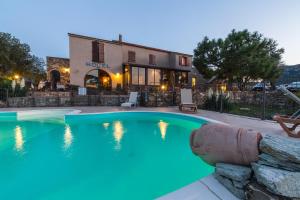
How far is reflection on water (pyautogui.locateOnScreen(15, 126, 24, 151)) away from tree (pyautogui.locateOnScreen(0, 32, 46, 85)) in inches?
421

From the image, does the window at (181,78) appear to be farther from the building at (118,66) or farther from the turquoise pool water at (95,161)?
the turquoise pool water at (95,161)

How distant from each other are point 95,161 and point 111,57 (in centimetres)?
1564

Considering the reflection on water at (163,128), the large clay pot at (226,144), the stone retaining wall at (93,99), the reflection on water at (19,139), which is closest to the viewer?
the large clay pot at (226,144)

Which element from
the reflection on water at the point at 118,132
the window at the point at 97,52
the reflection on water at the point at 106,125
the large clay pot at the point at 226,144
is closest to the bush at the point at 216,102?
the reflection on water at the point at 118,132

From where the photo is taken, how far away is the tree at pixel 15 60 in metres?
16.5

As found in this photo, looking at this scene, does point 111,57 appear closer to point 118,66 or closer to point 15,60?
point 118,66

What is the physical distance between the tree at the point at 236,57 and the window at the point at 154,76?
4.75 metres

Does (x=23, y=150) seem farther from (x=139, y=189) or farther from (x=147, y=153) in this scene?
(x=139, y=189)

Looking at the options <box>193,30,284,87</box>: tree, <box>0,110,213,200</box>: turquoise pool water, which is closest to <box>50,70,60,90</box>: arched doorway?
<box>0,110,213,200</box>: turquoise pool water

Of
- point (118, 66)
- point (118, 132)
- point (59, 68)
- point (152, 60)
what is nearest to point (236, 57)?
point (152, 60)

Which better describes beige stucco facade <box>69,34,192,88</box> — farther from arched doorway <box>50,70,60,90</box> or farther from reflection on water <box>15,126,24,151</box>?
reflection on water <box>15,126,24,151</box>

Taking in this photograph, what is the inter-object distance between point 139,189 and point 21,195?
6.74 ft

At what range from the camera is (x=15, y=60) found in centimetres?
1784

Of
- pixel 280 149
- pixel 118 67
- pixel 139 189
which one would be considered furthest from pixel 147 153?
pixel 118 67
